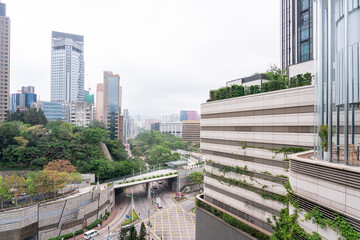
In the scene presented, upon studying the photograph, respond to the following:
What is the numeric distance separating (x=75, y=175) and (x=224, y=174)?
3018cm

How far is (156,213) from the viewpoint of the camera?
4278 cm

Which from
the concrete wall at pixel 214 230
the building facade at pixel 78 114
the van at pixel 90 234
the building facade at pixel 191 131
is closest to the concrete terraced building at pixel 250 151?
the concrete wall at pixel 214 230

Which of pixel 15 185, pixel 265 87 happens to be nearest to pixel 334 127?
pixel 265 87

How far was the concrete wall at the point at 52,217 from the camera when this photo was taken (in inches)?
1038

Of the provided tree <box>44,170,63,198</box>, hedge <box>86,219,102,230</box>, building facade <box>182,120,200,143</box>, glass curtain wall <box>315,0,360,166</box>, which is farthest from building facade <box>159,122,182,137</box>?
glass curtain wall <box>315,0,360,166</box>

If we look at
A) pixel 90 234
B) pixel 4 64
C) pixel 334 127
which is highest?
pixel 4 64

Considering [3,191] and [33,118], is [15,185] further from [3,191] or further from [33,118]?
[33,118]

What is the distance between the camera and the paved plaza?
1322 inches

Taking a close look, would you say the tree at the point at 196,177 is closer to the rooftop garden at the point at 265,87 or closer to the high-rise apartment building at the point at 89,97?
the rooftop garden at the point at 265,87

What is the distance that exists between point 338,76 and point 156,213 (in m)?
42.7

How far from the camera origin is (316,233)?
8.05m

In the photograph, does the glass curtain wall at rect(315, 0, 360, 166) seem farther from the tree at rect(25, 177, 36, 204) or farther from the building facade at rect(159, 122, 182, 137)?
the building facade at rect(159, 122, 182, 137)

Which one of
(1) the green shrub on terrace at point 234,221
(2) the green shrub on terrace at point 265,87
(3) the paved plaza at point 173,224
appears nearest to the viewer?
(2) the green shrub on terrace at point 265,87

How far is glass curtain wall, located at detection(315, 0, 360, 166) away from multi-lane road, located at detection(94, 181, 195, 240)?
31013 mm
